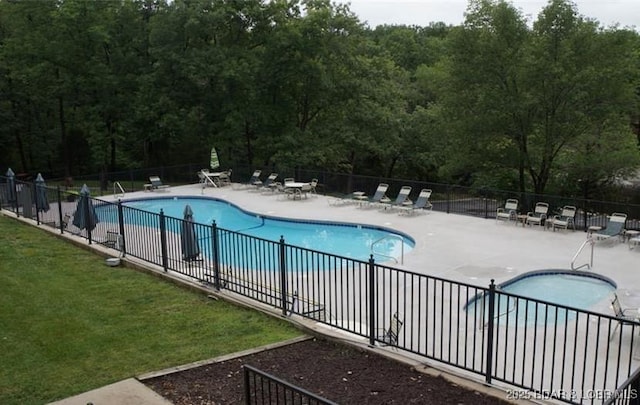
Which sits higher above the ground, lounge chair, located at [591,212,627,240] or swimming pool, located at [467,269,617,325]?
lounge chair, located at [591,212,627,240]

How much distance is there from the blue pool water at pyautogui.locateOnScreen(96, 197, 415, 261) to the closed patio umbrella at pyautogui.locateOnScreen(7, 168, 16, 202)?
3.84 meters

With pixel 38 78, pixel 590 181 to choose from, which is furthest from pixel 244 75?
pixel 590 181

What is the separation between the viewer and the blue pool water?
652 inches

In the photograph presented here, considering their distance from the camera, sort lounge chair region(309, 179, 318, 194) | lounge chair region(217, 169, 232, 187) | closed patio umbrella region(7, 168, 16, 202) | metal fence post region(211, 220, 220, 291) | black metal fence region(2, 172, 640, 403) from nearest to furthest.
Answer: black metal fence region(2, 172, 640, 403), metal fence post region(211, 220, 220, 291), closed patio umbrella region(7, 168, 16, 202), lounge chair region(309, 179, 318, 194), lounge chair region(217, 169, 232, 187)

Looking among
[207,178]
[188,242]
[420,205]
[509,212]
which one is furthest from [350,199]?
[188,242]

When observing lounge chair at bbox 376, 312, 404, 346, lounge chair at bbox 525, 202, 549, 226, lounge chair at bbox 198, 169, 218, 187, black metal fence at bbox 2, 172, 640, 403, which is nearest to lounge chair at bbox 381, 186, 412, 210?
lounge chair at bbox 525, 202, 549, 226

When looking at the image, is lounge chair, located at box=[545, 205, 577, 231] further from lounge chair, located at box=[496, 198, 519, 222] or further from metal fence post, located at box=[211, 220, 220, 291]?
metal fence post, located at box=[211, 220, 220, 291]

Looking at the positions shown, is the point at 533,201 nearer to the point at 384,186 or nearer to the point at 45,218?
the point at 384,186

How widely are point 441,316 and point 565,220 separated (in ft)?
36.6

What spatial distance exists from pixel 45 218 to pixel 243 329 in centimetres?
1176

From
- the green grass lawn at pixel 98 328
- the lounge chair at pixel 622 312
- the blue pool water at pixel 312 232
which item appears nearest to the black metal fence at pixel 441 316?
the lounge chair at pixel 622 312

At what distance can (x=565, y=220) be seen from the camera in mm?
16781

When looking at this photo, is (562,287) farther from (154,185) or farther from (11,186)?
(154,185)

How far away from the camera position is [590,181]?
2392 centimetres
